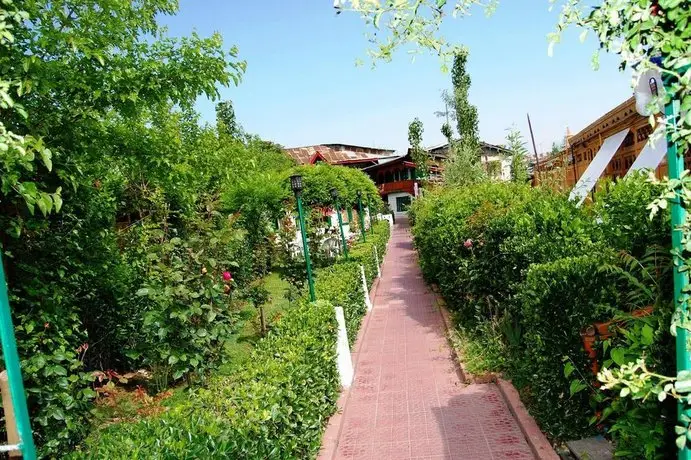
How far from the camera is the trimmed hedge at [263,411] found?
9.92ft

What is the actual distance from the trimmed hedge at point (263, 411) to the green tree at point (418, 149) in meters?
30.6

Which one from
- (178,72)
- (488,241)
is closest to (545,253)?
(488,241)

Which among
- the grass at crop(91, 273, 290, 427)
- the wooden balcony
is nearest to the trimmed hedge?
the grass at crop(91, 273, 290, 427)

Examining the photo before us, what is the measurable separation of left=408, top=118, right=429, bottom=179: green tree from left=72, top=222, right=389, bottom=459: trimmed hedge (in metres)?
30.6

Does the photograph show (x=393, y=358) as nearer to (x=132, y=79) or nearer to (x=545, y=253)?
(x=545, y=253)

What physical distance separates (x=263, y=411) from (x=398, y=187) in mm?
44967

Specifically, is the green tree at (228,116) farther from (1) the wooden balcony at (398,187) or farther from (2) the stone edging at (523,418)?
(2) the stone edging at (523,418)

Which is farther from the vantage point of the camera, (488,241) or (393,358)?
(393,358)

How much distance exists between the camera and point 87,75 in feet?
18.2

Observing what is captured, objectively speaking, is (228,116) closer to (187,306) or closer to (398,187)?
(398,187)

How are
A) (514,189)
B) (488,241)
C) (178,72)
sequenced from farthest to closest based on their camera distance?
(514,189), (488,241), (178,72)

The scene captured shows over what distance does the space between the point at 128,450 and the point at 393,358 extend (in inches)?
232

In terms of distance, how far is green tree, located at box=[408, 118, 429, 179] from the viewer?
37438mm

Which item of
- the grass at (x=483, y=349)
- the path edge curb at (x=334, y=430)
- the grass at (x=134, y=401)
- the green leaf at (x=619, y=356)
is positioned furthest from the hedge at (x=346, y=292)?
the green leaf at (x=619, y=356)
